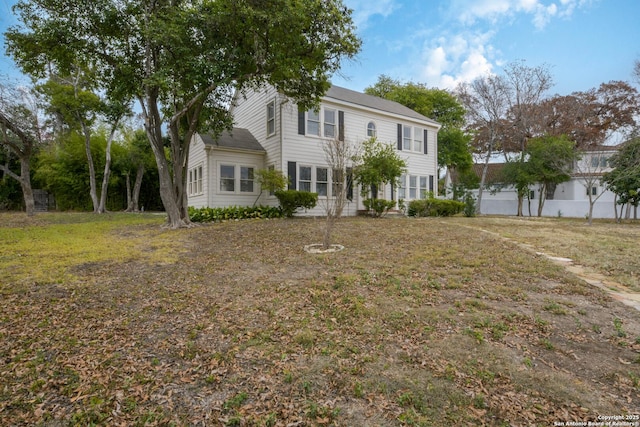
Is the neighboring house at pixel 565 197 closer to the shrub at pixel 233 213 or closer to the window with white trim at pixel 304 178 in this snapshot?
the window with white trim at pixel 304 178

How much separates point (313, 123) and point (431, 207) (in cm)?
790

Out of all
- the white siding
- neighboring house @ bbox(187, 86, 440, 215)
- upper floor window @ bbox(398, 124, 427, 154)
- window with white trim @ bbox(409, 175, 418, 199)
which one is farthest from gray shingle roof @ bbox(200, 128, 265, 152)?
window with white trim @ bbox(409, 175, 418, 199)

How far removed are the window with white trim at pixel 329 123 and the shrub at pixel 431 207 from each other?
5.78 meters

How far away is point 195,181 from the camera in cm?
1586

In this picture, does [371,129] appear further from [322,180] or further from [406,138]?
[322,180]

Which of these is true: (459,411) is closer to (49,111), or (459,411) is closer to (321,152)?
(321,152)

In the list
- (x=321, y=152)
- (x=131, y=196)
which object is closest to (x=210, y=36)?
(x=321, y=152)

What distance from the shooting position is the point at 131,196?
22.9 meters

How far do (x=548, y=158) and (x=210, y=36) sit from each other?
68.6 feet

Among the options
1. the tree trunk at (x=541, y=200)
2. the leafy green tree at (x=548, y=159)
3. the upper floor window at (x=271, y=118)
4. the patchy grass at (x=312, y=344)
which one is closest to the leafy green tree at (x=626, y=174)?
the leafy green tree at (x=548, y=159)

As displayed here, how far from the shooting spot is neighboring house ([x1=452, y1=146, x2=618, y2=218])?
22.2m

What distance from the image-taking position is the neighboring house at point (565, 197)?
2223 cm

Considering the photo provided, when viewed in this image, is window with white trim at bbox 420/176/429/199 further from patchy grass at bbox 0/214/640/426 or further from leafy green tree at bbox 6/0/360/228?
patchy grass at bbox 0/214/640/426

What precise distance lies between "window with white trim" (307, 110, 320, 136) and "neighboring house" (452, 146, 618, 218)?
16846mm
